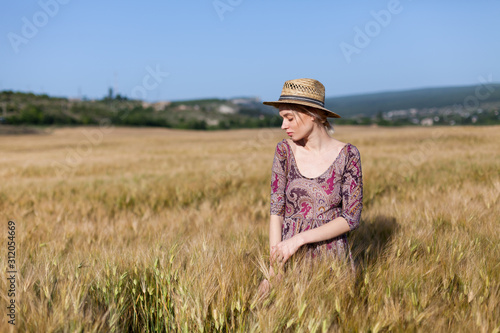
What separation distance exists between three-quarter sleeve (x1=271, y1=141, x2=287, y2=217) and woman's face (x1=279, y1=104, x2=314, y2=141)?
17cm

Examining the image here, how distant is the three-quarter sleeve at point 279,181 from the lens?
2.02 metres

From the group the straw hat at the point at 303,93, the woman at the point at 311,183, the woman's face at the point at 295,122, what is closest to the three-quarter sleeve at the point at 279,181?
the woman at the point at 311,183

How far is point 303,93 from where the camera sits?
177 centimetres

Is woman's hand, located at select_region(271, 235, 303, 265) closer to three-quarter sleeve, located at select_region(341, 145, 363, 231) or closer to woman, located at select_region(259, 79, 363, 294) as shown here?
woman, located at select_region(259, 79, 363, 294)

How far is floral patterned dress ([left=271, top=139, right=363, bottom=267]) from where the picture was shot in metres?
1.87

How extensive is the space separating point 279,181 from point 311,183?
0.18 m

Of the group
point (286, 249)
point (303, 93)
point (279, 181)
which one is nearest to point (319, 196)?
point (279, 181)

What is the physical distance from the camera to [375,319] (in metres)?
1.39

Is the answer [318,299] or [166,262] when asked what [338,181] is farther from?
[166,262]

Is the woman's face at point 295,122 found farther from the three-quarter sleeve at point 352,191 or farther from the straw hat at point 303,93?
the three-quarter sleeve at point 352,191

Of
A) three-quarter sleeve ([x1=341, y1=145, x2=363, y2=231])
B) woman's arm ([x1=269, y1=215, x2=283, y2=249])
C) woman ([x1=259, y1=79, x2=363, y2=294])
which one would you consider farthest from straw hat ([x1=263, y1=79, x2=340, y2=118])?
woman's arm ([x1=269, y1=215, x2=283, y2=249])

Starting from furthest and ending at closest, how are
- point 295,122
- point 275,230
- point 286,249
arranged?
1. point 275,230
2. point 295,122
3. point 286,249

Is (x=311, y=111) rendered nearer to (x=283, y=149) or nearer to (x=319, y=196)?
(x=283, y=149)

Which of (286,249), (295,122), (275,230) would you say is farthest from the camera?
(275,230)
